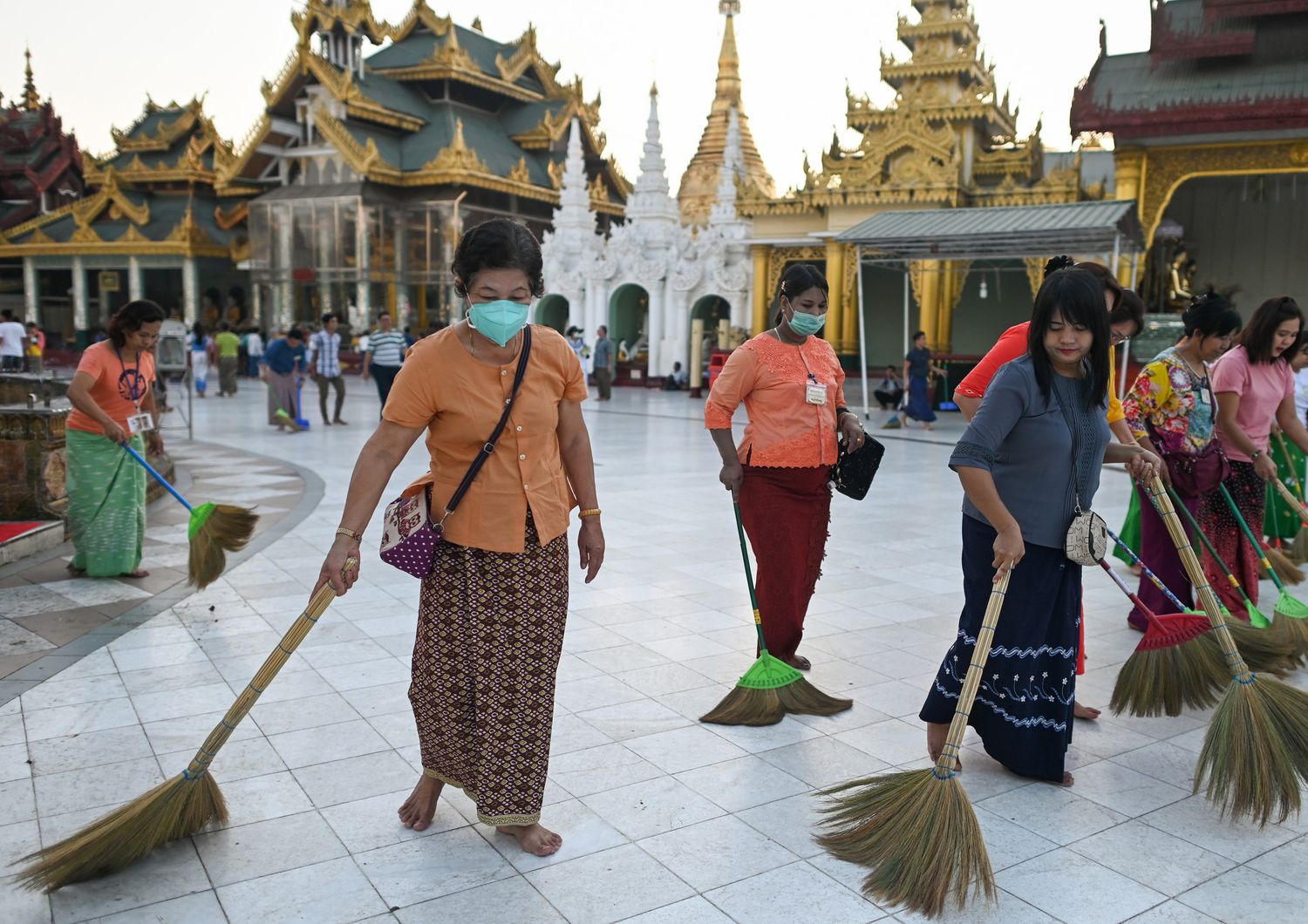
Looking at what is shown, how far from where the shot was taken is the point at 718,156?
1057 inches

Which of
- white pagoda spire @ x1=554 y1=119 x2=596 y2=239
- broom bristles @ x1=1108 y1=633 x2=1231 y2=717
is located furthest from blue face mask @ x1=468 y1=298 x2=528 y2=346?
white pagoda spire @ x1=554 y1=119 x2=596 y2=239

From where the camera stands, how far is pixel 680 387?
21.2m

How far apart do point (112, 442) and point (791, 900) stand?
4.40 m

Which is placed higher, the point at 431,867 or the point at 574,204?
the point at 574,204

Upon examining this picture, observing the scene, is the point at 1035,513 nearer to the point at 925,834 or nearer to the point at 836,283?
the point at 925,834

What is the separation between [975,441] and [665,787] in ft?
4.51

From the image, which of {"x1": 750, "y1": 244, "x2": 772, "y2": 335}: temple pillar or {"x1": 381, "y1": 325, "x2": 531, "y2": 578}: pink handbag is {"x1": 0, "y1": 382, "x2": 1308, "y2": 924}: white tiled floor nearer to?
{"x1": 381, "y1": 325, "x2": 531, "y2": 578}: pink handbag

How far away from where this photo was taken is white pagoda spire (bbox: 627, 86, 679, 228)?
21.4m

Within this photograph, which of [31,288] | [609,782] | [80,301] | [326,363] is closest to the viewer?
[609,782]

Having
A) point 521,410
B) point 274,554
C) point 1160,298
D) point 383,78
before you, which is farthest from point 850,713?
point 383,78

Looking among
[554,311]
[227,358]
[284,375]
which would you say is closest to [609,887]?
[284,375]

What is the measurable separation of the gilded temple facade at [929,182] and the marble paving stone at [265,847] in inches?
655

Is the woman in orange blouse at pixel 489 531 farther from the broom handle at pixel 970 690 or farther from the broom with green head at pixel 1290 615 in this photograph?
the broom with green head at pixel 1290 615

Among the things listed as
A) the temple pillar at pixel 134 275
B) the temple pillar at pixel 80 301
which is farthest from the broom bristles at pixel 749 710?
the temple pillar at pixel 80 301
